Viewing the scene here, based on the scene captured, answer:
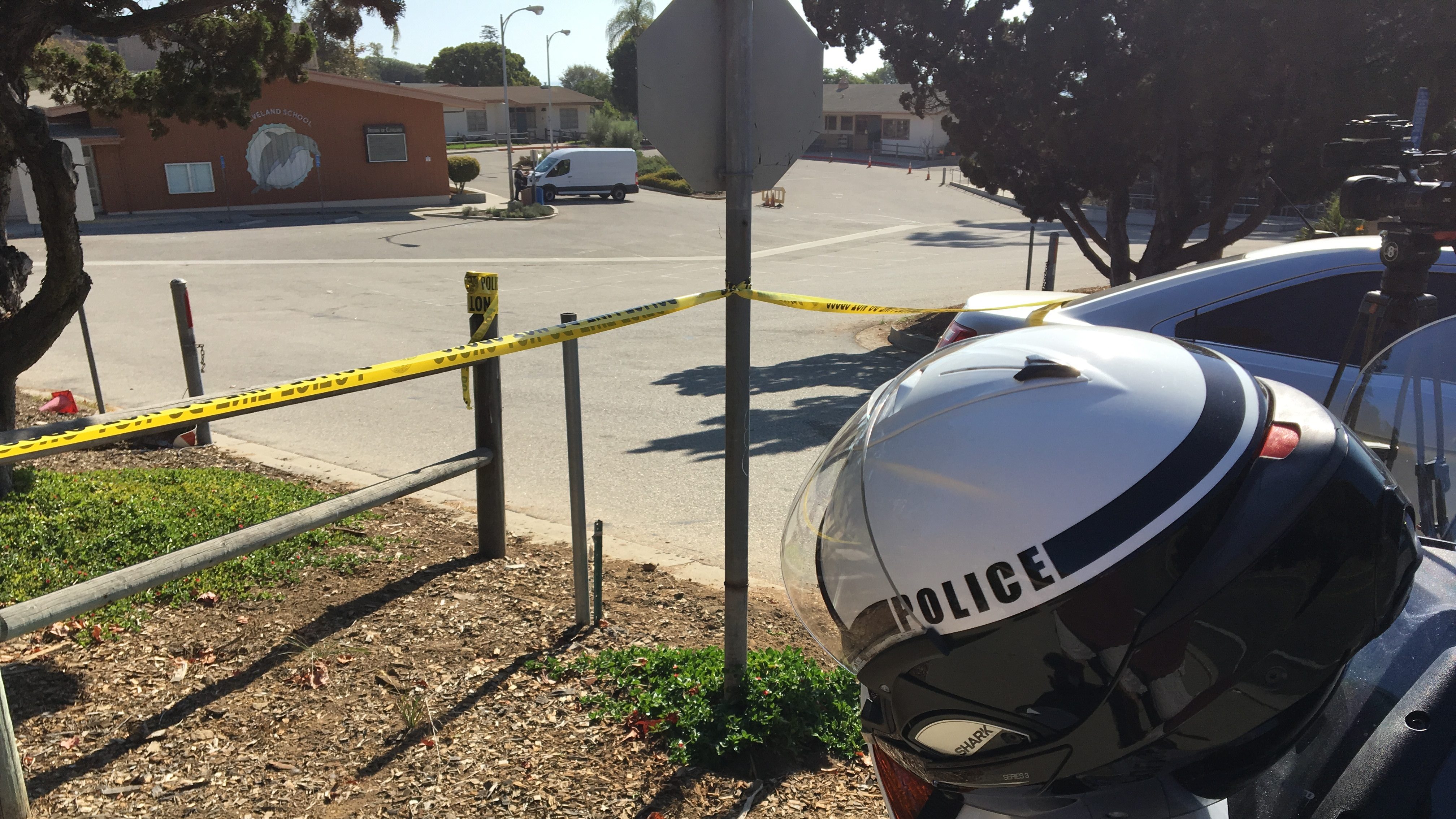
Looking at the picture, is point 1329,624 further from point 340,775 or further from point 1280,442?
point 340,775

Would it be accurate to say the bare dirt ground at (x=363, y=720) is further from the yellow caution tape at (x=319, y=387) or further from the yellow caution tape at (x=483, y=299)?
the yellow caution tape at (x=483, y=299)

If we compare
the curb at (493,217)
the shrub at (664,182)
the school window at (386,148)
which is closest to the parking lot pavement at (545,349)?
the curb at (493,217)

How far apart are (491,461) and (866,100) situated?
254 feet

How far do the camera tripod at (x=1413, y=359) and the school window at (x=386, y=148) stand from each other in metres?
36.5

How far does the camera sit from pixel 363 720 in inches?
136

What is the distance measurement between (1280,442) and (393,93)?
1518 inches

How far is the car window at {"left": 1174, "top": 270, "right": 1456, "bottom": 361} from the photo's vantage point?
530cm

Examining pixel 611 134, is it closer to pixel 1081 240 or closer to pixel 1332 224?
pixel 1332 224

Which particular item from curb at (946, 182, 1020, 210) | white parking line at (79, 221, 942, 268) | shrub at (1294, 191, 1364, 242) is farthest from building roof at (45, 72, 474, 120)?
shrub at (1294, 191, 1364, 242)

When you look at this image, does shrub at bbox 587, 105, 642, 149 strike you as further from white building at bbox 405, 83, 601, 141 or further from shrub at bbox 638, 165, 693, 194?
white building at bbox 405, 83, 601, 141

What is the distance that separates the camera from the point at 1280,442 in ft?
5.40

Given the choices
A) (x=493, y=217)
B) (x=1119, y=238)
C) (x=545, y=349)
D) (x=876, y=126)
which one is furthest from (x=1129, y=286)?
(x=876, y=126)

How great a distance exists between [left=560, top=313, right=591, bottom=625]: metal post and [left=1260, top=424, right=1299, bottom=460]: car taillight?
2.77 meters

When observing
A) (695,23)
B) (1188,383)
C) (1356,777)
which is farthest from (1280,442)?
(695,23)
